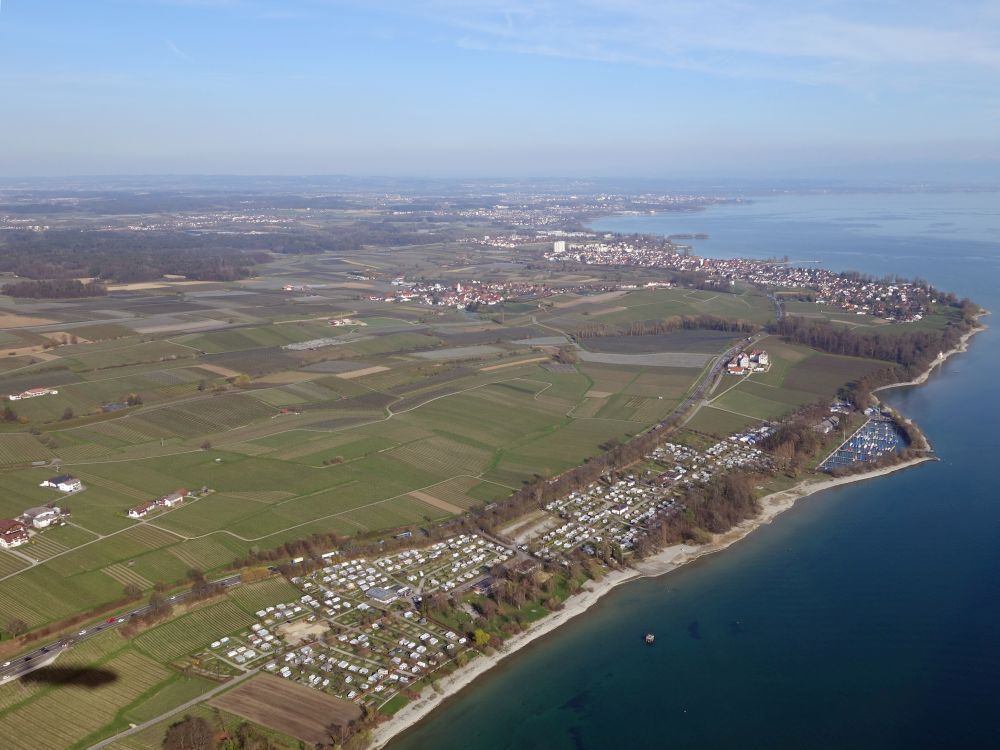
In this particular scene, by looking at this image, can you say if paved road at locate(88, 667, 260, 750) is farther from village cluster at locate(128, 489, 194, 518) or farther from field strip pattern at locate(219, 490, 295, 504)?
village cluster at locate(128, 489, 194, 518)

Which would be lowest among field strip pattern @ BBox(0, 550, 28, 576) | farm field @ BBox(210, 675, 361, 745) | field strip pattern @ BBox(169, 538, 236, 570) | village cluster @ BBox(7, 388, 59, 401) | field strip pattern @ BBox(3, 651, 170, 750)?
farm field @ BBox(210, 675, 361, 745)

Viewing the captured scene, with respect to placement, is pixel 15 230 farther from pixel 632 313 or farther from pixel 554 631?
pixel 554 631

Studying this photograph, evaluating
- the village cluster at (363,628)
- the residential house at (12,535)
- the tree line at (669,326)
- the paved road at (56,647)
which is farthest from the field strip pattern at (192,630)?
the tree line at (669,326)

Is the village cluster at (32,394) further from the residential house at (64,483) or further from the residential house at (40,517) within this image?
the residential house at (40,517)

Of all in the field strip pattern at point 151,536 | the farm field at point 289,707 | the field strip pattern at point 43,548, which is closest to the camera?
the farm field at point 289,707

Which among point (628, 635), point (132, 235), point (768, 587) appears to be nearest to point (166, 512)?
point (628, 635)

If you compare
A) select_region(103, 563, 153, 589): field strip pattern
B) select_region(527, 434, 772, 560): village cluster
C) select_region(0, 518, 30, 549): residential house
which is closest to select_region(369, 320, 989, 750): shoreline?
select_region(527, 434, 772, 560): village cluster

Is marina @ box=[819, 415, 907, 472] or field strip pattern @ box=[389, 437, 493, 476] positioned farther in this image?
marina @ box=[819, 415, 907, 472]
